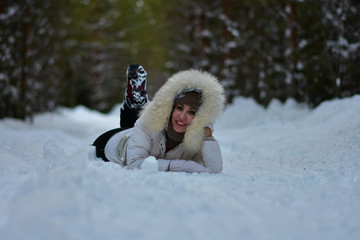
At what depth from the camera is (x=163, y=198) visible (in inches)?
78.4

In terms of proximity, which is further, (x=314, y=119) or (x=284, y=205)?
(x=314, y=119)

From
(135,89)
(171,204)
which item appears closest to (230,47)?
(135,89)

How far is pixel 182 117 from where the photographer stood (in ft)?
10.6

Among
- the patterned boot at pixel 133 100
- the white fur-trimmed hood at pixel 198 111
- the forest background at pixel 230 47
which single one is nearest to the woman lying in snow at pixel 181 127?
the white fur-trimmed hood at pixel 198 111

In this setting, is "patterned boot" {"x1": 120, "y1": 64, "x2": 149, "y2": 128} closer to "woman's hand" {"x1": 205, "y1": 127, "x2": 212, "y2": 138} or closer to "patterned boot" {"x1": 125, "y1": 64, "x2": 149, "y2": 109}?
"patterned boot" {"x1": 125, "y1": 64, "x2": 149, "y2": 109}

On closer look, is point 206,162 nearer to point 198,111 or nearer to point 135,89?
point 198,111

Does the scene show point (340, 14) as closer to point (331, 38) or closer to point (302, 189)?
point (331, 38)

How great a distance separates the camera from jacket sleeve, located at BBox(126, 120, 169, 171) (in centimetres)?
309

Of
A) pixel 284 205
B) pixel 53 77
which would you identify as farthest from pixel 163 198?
pixel 53 77

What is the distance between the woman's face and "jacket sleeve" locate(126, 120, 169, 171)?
263 millimetres

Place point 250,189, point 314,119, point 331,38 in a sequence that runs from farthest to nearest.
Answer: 1. point 331,38
2. point 314,119
3. point 250,189

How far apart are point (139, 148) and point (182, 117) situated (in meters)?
0.51

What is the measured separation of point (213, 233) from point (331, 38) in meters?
Answer: 7.74

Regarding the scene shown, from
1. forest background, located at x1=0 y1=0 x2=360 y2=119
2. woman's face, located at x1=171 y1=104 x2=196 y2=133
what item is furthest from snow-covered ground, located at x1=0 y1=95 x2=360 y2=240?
forest background, located at x1=0 y1=0 x2=360 y2=119
